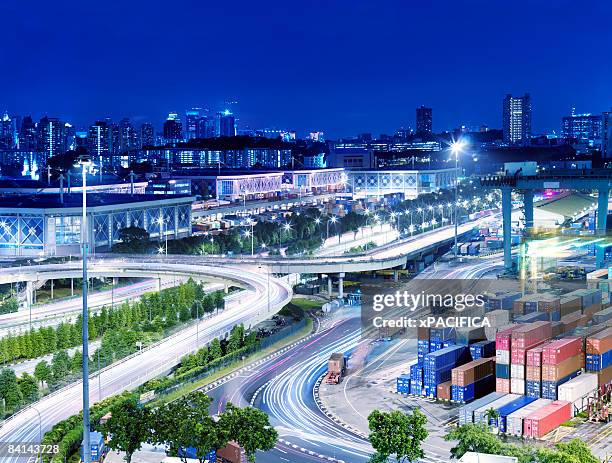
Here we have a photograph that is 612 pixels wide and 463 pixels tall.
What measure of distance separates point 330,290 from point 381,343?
601cm

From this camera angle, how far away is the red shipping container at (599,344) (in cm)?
1538

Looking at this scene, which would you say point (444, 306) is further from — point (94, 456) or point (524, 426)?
point (94, 456)

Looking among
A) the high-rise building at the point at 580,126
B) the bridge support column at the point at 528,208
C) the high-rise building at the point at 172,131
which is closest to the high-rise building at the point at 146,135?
the high-rise building at the point at 172,131

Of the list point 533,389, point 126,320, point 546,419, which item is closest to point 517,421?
point 546,419

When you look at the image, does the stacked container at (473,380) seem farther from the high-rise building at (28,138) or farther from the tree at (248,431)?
the high-rise building at (28,138)

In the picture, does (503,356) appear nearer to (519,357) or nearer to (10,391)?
(519,357)

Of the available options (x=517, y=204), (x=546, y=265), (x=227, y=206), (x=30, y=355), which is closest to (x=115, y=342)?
(x=30, y=355)

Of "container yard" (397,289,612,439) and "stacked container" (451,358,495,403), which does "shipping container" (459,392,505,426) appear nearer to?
"container yard" (397,289,612,439)

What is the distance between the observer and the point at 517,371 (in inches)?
584

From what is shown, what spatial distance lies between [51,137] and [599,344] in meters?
82.3

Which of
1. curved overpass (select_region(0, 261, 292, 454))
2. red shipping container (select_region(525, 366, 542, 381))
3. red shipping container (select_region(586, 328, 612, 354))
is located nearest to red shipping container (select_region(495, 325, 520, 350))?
red shipping container (select_region(525, 366, 542, 381))

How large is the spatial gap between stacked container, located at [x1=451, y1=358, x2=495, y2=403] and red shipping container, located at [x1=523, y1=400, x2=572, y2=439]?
132 cm

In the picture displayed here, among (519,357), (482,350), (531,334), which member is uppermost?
(531,334)

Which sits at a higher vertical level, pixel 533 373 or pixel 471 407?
pixel 533 373
